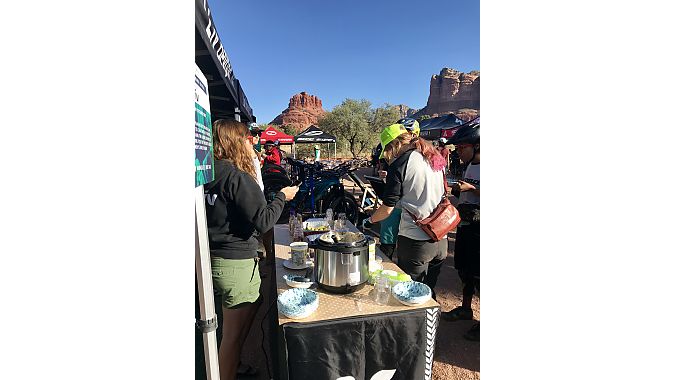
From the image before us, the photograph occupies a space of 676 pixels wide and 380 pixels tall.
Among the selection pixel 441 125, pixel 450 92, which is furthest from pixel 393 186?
pixel 450 92

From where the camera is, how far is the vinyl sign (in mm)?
1137

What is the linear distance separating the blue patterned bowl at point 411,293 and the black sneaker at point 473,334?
1.48m

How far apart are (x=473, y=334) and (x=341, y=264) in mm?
1858

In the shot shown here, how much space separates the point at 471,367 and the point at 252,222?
2.11 meters

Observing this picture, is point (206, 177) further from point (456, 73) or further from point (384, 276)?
point (456, 73)

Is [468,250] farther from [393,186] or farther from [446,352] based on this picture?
[393,186]

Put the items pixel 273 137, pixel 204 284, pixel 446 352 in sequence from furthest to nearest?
1. pixel 273 137
2. pixel 446 352
3. pixel 204 284

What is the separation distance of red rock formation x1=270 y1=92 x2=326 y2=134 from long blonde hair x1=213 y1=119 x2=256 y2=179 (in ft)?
263

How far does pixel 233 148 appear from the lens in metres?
1.85

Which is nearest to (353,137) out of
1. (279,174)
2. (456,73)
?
(279,174)

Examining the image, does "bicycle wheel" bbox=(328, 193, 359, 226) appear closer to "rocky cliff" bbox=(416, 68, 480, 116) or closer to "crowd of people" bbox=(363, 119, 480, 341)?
"crowd of people" bbox=(363, 119, 480, 341)

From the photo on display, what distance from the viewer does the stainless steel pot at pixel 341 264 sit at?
1.65 metres

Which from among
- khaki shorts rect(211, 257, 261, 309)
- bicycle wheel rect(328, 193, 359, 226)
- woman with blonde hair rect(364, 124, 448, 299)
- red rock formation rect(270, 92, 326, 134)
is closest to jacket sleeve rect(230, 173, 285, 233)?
khaki shorts rect(211, 257, 261, 309)

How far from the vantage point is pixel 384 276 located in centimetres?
181
